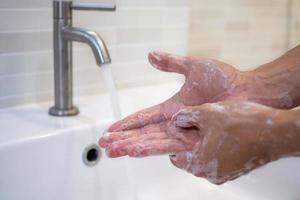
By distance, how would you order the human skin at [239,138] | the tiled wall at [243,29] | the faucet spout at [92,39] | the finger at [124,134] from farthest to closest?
the tiled wall at [243,29], the faucet spout at [92,39], the finger at [124,134], the human skin at [239,138]

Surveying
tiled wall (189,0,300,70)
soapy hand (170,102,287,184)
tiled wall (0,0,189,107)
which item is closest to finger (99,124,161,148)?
soapy hand (170,102,287,184)

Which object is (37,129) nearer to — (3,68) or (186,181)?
(3,68)

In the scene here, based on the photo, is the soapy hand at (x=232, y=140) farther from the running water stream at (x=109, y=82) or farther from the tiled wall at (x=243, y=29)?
the tiled wall at (x=243, y=29)

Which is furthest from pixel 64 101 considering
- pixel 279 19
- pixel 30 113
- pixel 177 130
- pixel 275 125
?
pixel 279 19

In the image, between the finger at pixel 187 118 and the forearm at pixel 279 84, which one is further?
the forearm at pixel 279 84

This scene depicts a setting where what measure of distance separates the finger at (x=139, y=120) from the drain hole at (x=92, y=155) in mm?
138

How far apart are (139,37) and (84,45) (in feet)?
0.45

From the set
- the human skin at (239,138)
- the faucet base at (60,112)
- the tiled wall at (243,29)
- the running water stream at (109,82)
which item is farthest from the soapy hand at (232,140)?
the tiled wall at (243,29)

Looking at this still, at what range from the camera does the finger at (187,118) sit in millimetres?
499

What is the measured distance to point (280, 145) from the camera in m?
0.46

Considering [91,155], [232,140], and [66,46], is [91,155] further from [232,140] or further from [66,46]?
[232,140]

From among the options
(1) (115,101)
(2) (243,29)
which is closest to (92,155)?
(1) (115,101)

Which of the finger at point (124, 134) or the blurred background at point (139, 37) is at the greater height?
the blurred background at point (139, 37)

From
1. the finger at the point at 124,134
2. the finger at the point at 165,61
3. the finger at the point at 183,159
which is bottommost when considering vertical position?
the finger at the point at 183,159
